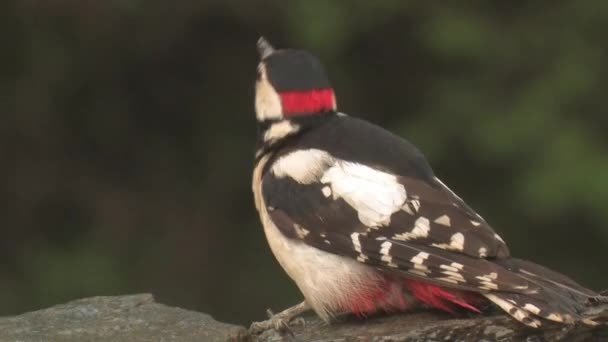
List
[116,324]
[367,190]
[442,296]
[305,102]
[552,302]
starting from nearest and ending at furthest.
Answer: [552,302], [442,296], [367,190], [116,324], [305,102]

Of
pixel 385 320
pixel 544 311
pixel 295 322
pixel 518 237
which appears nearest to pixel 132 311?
pixel 295 322

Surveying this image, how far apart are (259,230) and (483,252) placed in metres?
4.06

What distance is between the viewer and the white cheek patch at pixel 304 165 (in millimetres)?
3863

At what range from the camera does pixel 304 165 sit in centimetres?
389

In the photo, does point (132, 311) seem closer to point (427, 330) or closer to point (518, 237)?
point (427, 330)

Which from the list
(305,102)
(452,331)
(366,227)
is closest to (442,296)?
(452,331)

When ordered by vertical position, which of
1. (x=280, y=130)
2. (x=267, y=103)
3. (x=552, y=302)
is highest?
(x=267, y=103)

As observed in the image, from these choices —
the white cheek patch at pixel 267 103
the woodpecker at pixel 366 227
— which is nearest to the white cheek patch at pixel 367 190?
the woodpecker at pixel 366 227

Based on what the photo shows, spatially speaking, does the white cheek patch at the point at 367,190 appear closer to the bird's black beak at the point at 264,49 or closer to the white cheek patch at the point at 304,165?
the white cheek patch at the point at 304,165

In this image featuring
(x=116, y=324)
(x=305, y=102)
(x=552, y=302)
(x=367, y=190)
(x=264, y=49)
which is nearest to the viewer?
(x=552, y=302)

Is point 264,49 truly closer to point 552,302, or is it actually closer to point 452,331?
point 452,331

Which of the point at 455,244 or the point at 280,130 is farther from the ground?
the point at 280,130

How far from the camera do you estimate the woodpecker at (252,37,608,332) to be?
3387 mm

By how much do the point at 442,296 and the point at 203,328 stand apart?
72 cm
